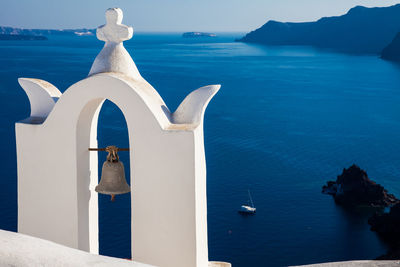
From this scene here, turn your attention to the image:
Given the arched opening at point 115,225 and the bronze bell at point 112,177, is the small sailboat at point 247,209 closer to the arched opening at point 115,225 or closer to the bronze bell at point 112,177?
the arched opening at point 115,225

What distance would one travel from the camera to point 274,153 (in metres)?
44.8

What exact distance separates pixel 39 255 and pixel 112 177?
2.25 metres

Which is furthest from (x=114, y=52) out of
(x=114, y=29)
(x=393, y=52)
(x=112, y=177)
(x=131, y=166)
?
(x=393, y=52)

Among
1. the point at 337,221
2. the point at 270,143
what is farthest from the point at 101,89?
the point at 270,143

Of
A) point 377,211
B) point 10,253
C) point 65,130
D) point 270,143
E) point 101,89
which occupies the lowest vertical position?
point 377,211

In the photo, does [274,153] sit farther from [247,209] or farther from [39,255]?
[39,255]


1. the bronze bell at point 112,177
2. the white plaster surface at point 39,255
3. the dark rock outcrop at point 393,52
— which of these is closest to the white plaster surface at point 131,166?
the bronze bell at point 112,177

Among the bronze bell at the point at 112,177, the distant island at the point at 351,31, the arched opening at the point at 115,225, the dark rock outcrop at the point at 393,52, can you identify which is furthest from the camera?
the distant island at the point at 351,31

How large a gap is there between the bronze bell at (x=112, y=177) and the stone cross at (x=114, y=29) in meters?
0.98

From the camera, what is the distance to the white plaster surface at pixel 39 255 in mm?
2654

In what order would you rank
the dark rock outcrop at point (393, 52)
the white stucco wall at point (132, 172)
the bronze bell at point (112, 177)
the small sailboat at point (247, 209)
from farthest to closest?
the dark rock outcrop at point (393, 52)
the small sailboat at point (247, 209)
the bronze bell at point (112, 177)
the white stucco wall at point (132, 172)

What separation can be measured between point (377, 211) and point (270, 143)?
11778mm

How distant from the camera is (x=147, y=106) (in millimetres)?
4238

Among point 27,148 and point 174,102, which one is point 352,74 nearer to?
point 174,102
